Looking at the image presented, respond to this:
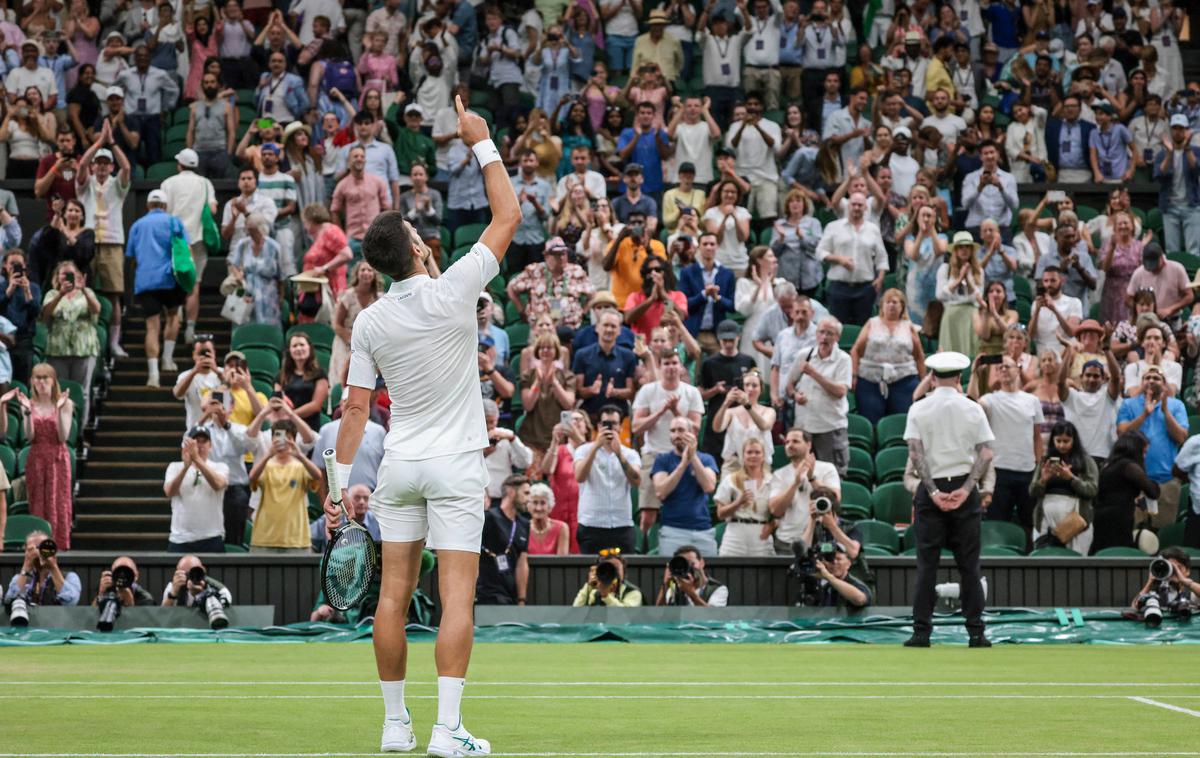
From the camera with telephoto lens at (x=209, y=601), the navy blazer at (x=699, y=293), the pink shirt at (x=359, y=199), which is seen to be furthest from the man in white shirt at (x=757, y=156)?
the camera with telephoto lens at (x=209, y=601)

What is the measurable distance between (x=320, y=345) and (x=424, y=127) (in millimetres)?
4888

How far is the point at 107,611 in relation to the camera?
13.4m

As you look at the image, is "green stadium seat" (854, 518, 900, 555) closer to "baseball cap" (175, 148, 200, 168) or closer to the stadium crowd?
the stadium crowd

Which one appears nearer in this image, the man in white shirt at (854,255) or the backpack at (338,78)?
the man in white shirt at (854,255)

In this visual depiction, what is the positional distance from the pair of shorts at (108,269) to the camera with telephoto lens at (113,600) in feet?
18.0

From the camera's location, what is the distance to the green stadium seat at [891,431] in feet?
54.3

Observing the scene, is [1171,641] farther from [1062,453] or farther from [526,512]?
[526,512]

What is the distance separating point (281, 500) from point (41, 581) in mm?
2030

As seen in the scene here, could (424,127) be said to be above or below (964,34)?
below

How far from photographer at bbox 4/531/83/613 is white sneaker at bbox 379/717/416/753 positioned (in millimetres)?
8526

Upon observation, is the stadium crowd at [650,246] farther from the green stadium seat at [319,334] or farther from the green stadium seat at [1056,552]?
the green stadium seat at [1056,552]

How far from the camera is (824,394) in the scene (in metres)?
16.0

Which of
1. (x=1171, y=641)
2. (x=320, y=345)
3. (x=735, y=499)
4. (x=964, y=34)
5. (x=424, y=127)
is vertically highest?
(x=964, y=34)

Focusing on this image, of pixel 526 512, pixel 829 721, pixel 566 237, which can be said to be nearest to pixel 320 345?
pixel 566 237
